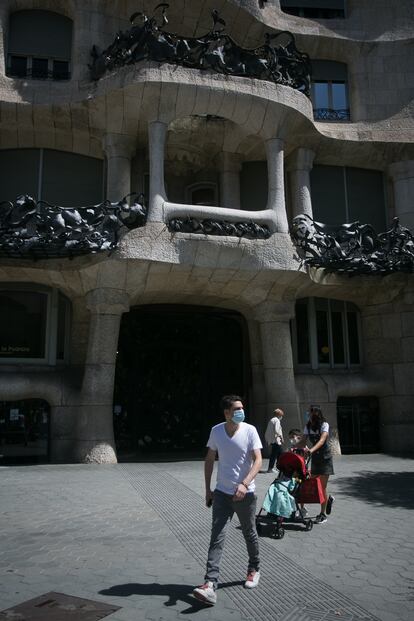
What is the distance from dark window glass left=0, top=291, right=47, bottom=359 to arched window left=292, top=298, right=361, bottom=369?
7.64m

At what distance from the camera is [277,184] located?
48.2 feet

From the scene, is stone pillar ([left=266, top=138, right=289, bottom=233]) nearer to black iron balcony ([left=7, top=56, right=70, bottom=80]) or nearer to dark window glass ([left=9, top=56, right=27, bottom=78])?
black iron balcony ([left=7, top=56, right=70, bottom=80])

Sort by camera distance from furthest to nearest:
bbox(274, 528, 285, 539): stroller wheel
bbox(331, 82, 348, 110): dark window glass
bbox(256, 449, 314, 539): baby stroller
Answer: bbox(331, 82, 348, 110): dark window glass → bbox(256, 449, 314, 539): baby stroller → bbox(274, 528, 285, 539): stroller wheel

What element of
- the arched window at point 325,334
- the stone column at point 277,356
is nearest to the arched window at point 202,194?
the stone column at point 277,356

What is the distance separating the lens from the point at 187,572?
5.31m

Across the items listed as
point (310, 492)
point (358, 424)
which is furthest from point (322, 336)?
point (310, 492)

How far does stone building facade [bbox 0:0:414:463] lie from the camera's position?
1382 centimetres

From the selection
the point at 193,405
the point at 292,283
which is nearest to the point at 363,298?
the point at 292,283

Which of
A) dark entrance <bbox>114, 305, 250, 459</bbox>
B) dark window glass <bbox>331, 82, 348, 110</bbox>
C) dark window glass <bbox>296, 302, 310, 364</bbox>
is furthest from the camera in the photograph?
dark window glass <bbox>331, 82, 348, 110</bbox>

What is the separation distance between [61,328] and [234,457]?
1179cm

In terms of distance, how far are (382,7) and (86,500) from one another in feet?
59.9

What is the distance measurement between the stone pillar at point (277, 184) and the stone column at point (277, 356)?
227 cm

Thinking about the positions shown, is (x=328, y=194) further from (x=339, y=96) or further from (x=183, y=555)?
(x=183, y=555)

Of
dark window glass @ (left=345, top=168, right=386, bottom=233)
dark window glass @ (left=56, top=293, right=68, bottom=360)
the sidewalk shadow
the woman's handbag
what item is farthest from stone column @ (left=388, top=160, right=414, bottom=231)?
the sidewalk shadow
